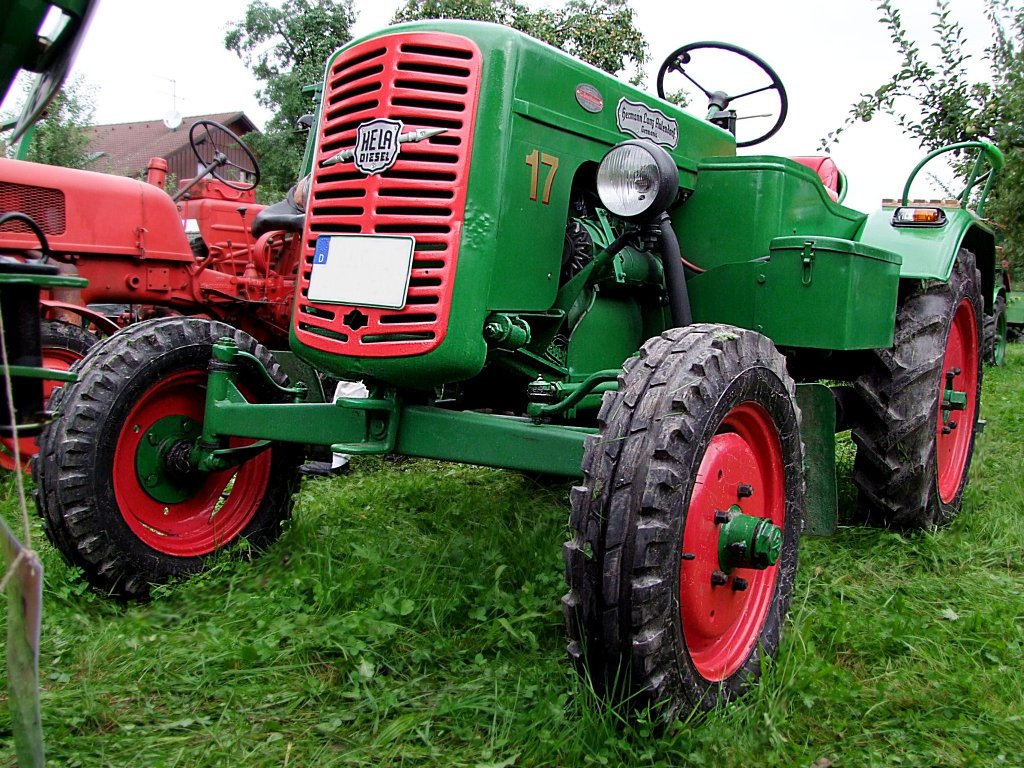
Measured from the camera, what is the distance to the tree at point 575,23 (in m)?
18.2

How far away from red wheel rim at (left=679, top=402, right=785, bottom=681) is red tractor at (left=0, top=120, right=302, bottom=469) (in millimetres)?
2353

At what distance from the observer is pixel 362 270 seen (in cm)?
267

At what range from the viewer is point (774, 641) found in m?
2.64

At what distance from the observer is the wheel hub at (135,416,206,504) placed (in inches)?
126

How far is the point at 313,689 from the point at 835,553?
221 centimetres

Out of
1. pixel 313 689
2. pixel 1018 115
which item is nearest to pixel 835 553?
pixel 313 689

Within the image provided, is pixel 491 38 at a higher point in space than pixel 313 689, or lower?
higher

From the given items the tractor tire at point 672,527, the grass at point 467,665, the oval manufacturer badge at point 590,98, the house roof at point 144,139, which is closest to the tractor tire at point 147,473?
the grass at point 467,665

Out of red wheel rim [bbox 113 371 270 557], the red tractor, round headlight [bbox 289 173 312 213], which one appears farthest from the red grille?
the red tractor

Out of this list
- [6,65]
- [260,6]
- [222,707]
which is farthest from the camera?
[260,6]

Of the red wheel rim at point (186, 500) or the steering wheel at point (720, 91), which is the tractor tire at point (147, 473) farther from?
the steering wheel at point (720, 91)

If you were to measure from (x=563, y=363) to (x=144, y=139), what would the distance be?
3964 cm

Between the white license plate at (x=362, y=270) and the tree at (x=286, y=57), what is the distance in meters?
18.7

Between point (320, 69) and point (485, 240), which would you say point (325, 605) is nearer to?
point (485, 240)
